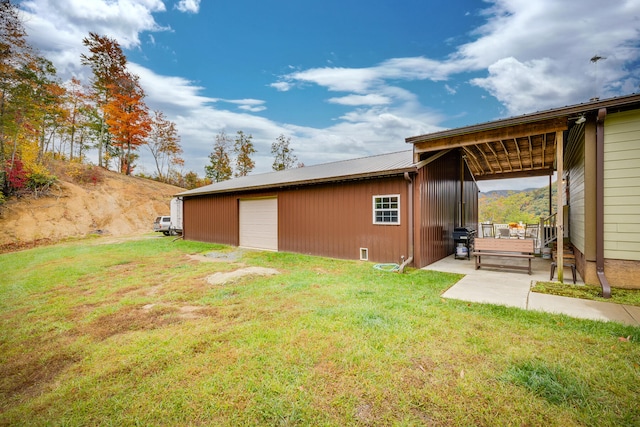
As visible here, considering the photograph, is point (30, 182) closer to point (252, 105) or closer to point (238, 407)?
point (252, 105)

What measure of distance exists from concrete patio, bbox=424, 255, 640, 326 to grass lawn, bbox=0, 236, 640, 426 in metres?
0.42

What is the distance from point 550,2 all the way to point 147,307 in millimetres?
11930

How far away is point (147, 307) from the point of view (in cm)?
442

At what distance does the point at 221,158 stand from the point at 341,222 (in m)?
25.6

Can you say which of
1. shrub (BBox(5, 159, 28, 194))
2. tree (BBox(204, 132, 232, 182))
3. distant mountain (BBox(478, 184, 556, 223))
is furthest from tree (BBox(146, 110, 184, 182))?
distant mountain (BBox(478, 184, 556, 223))

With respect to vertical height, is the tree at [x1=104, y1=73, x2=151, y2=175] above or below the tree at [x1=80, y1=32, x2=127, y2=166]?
below

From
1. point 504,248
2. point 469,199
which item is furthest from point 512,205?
point 504,248

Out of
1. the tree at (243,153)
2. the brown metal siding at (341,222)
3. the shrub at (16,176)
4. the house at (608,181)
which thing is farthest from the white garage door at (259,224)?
the tree at (243,153)

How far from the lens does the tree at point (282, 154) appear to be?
97.5 ft

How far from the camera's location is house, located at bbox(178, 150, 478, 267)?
7.54 metres

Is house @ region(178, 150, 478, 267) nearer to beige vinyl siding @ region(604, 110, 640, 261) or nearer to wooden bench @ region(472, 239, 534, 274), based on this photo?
wooden bench @ region(472, 239, 534, 274)

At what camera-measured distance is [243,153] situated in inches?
1182

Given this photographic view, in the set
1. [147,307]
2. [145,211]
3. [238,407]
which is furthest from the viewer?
[145,211]

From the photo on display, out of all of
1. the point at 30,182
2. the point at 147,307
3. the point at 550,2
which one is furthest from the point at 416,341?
the point at 30,182
